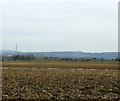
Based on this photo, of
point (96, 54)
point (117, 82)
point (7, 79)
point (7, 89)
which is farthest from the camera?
point (96, 54)

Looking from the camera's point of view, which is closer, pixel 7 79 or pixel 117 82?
pixel 117 82

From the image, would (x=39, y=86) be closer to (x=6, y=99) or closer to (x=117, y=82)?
(x=6, y=99)

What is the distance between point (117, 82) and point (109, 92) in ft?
10.4

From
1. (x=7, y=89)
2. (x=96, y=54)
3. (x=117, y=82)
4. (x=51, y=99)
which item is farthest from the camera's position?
(x=96, y=54)

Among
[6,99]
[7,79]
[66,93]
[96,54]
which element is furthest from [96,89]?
[96,54]

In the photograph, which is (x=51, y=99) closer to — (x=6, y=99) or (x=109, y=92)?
(x=6, y=99)

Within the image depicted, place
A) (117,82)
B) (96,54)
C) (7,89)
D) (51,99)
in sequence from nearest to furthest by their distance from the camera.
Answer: (51,99) < (7,89) < (117,82) < (96,54)

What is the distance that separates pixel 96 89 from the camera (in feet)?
61.3

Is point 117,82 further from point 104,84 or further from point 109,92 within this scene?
point 109,92

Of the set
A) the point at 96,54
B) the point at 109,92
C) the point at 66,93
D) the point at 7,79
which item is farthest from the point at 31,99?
the point at 96,54

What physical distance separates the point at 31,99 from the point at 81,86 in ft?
15.8

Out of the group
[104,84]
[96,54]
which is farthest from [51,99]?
[96,54]

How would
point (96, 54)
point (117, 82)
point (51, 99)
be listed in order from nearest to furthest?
point (51, 99), point (117, 82), point (96, 54)

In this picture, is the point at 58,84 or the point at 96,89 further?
the point at 58,84
